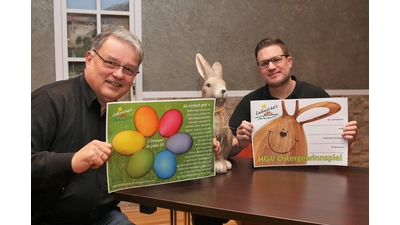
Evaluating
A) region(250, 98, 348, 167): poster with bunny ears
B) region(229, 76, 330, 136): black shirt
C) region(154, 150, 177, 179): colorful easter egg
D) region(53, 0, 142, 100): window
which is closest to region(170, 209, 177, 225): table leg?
region(154, 150, 177, 179): colorful easter egg

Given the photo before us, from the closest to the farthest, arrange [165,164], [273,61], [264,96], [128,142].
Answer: [128,142] → [165,164] → [273,61] → [264,96]

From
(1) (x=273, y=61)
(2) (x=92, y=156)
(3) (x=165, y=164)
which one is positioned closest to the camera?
(2) (x=92, y=156)

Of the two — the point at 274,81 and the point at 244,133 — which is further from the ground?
the point at 274,81

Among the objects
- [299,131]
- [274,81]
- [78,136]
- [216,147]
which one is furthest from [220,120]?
[274,81]

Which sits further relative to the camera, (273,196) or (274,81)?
(274,81)

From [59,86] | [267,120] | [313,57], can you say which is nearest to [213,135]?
[267,120]

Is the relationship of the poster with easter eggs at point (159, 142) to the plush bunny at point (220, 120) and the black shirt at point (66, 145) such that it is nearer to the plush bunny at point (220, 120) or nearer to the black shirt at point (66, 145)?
the plush bunny at point (220, 120)

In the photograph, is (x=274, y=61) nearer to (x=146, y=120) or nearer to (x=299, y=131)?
(x=299, y=131)

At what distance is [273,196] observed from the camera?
1440 mm

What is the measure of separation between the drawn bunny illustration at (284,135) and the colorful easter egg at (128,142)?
613 millimetres

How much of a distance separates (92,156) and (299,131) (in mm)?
993

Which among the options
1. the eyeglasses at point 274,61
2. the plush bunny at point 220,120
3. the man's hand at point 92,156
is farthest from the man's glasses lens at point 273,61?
the man's hand at point 92,156

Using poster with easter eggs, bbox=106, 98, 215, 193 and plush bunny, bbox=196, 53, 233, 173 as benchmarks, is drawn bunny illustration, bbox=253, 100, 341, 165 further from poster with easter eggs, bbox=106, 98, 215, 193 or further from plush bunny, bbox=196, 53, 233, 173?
poster with easter eggs, bbox=106, 98, 215, 193

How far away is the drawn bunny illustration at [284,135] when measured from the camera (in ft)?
6.26
